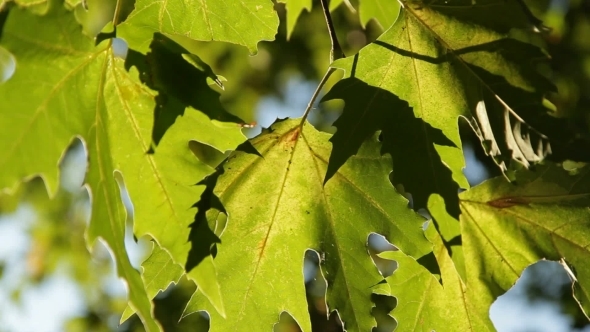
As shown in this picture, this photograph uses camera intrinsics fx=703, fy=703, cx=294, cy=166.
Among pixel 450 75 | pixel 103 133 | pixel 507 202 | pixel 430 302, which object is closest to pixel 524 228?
pixel 507 202

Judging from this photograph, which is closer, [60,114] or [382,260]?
[60,114]

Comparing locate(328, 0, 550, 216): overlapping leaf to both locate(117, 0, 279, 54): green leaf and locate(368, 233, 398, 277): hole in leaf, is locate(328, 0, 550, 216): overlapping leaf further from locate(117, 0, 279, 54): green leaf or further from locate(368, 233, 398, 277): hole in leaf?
locate(368, 233, 398, 277): hole in leaf

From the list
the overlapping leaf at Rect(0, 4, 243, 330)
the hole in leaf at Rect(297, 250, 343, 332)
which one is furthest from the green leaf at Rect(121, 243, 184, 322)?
the hole in leaf at Rect(297, 250, 343, 332)

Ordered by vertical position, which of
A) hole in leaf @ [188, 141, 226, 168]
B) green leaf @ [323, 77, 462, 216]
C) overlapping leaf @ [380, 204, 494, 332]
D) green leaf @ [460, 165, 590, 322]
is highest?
green leaf @ [323, 77, 462, 216]

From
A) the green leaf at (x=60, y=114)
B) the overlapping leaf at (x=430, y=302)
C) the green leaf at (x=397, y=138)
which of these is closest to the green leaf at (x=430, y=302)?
the overlapping leaf at (x=430, y=302)

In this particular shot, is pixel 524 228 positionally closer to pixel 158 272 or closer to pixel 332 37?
pixel 332 37

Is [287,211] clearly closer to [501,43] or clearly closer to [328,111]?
[501,43]
